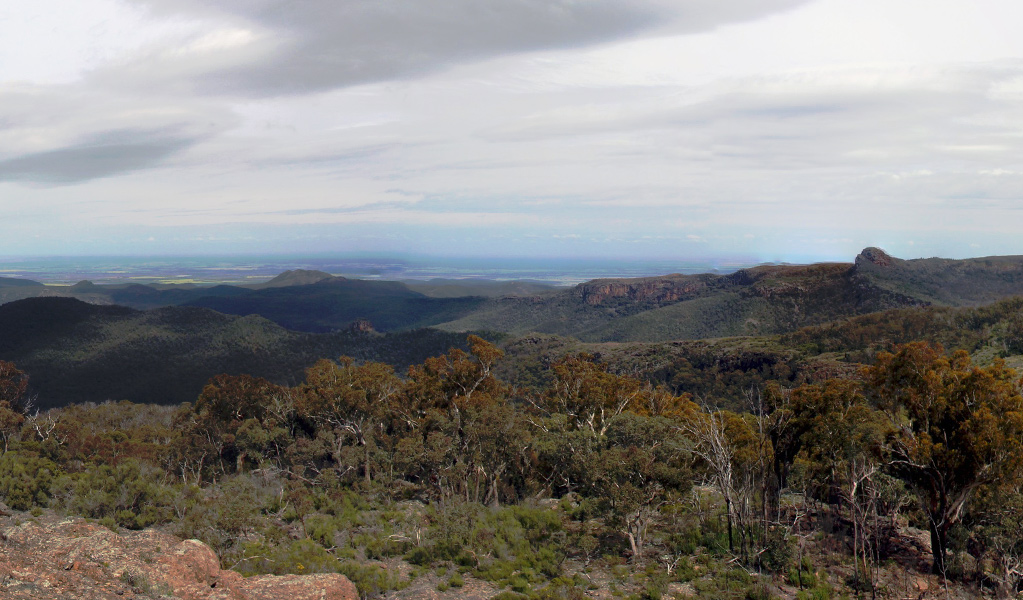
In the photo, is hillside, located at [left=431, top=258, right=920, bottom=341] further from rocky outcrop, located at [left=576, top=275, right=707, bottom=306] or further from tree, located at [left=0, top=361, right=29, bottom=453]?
tree, located at [left=0, top=361, right=29, bottom=453]

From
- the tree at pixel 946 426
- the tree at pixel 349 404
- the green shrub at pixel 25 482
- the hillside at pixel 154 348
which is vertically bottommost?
the hillside at pixel 154 348

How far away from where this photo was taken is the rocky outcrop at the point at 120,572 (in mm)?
12734

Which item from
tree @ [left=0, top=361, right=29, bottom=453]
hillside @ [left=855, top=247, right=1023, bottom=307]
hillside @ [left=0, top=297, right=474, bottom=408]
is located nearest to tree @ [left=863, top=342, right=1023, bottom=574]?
tree @ [left=0, top=361, right=29, bottom=453]

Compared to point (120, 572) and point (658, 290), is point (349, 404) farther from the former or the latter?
point (658, 290)

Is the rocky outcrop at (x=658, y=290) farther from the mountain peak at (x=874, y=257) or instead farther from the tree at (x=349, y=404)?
Answer: the tree at (x=349, y=404)

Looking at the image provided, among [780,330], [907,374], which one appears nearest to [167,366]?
[907,374]

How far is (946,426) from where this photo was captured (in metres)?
20.4

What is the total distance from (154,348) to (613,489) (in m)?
114

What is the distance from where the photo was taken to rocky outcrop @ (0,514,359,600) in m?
12.7

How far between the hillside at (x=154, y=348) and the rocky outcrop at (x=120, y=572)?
7912 centimetres

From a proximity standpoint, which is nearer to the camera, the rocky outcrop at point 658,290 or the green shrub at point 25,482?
the green shrub at point 25,482

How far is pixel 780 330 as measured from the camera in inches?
5084

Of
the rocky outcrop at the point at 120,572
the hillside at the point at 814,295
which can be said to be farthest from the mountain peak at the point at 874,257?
the rocky outcrop at the point at 120,572

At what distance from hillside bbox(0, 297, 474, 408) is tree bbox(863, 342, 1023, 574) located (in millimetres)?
86308
